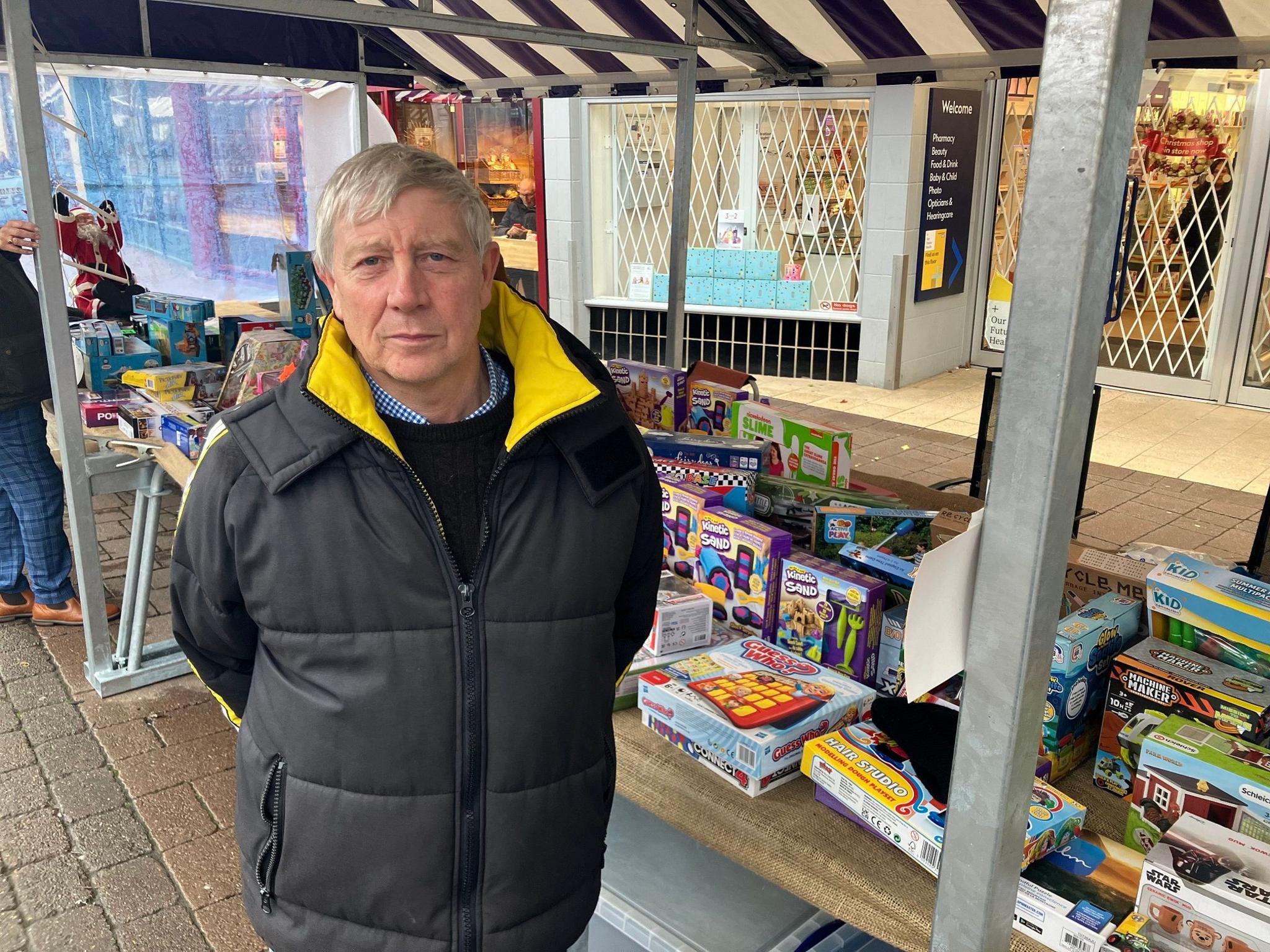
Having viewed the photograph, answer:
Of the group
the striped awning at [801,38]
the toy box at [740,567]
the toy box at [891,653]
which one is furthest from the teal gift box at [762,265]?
the toy box at [891,653]

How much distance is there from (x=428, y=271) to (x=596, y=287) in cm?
913

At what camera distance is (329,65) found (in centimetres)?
610

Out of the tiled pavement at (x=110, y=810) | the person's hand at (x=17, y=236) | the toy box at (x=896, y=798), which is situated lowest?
the tiled pavement at (x=110, y=810)

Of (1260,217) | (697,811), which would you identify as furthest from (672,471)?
(1260,217)

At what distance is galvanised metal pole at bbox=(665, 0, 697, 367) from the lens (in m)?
4.32

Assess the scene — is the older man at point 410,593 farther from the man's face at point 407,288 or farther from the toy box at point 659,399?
the toy box at point 659,399

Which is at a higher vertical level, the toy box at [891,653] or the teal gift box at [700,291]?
the teal gift box at [700,291]

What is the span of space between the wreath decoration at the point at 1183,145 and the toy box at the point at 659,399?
671 centimetres

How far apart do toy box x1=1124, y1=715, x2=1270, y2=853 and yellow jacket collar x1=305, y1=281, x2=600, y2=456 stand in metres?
1.13

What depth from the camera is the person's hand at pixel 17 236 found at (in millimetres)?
3684

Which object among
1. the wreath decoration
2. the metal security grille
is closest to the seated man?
the metal security grille

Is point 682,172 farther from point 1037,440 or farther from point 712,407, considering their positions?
point 1037,440

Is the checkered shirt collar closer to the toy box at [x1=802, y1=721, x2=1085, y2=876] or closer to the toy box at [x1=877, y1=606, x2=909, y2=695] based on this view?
the toy box at [x1=802, y1=721, x2=1085, y2=876]

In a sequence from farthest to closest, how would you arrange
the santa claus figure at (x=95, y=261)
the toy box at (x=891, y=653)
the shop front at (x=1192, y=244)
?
the shop front at (x=1192, y=244) → the santa claus figure at (x=95, y=261) → the toy box at (x=891, y=653)
